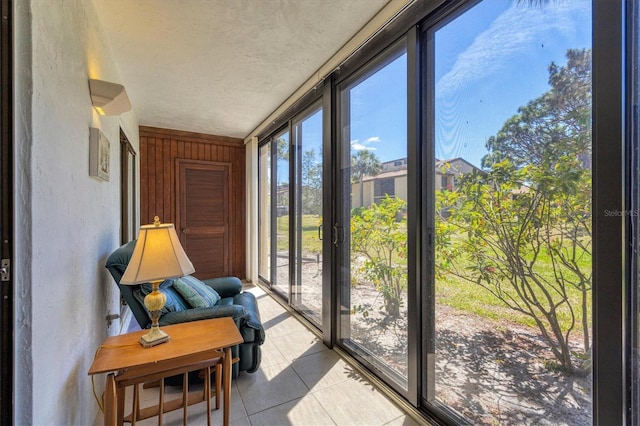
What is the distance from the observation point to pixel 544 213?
1.18 meters

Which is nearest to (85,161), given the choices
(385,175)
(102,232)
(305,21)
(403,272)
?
(102,232)

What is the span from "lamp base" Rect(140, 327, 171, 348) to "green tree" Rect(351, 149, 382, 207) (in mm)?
1570

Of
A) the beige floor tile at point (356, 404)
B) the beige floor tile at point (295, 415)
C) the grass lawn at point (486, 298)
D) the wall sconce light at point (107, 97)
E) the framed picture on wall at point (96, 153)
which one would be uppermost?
the wall sconce light at point (107, 97)

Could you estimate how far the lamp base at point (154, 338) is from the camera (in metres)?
1.44

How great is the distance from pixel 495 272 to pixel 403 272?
0.60 m

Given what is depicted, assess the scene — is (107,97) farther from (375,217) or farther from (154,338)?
(375,217)

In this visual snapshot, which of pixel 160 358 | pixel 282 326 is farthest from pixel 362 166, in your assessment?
pixel 282 326

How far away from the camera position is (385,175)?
199cm

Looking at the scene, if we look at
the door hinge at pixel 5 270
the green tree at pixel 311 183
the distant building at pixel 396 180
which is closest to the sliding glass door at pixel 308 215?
the green tree at pixel 311 183

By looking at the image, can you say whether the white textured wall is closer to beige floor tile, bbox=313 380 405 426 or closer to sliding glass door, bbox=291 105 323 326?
beige floor tile, bbox=313 380 405 426

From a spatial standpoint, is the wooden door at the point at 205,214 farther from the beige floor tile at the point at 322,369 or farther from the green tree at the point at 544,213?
the green tree at the point at 544,213

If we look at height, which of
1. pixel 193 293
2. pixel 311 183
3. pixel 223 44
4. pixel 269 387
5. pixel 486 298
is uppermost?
pixel 223 44

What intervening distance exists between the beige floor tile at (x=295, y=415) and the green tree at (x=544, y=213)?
1.23 metres

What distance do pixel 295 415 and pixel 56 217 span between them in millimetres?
1646
